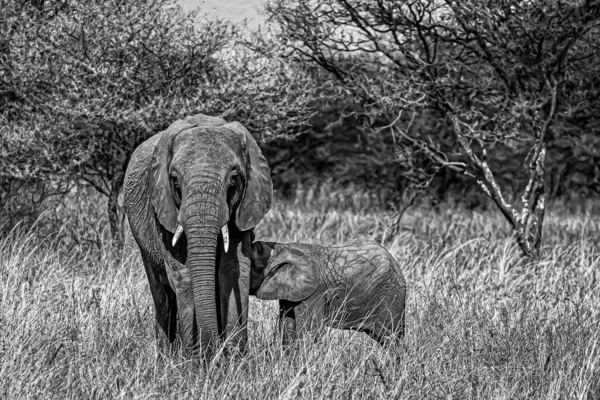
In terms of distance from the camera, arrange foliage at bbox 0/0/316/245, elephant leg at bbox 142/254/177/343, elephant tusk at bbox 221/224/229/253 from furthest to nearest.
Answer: foliage at bbox 0/0/316/245 → elephant leg at bbox 142/254/177/343 → elephant tusk at bbox 221/224/229/253

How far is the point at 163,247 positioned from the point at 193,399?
1063mm

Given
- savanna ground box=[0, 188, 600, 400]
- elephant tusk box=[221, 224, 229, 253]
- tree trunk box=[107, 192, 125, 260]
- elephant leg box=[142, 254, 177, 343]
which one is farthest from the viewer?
tree trunk box=[107, 192, 125, 260]

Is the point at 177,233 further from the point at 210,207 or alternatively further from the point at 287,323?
the point at 287,323

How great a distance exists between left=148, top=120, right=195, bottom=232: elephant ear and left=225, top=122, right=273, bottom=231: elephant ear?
0.31 meters

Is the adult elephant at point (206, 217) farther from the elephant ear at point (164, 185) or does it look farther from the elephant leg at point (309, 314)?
the elephant leg at point (309, 314)

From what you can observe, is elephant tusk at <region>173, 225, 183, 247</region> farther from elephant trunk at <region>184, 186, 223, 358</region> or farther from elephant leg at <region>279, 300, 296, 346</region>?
elephant leg at <region>279, 300, 296, 346</region>

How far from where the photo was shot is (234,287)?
16.5ft

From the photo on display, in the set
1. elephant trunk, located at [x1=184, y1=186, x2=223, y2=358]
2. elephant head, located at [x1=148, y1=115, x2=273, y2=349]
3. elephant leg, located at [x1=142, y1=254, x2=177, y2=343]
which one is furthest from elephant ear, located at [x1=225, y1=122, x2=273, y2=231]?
elephant leg, located at [x1=142, y1=254, x2=177, y2=343]

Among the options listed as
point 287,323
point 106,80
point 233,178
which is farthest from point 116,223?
point 233,178

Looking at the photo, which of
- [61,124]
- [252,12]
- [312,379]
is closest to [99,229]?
[61,124]

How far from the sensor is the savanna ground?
4539 mm

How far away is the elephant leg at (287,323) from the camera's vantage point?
530 cm

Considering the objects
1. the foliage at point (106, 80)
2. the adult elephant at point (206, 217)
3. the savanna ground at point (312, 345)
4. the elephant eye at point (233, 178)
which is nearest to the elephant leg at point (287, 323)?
the savanna ground at point (312, 345)

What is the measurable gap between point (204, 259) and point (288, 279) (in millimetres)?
628
